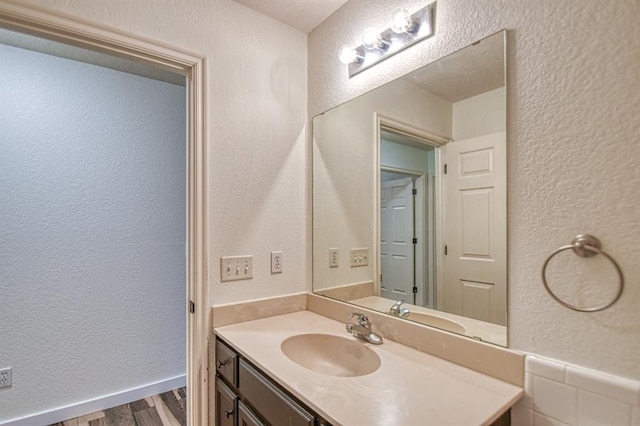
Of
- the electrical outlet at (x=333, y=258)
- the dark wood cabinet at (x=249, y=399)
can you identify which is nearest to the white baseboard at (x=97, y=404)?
the dark wood cabinet at (x=249, y=399)

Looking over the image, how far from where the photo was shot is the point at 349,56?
1454 mm

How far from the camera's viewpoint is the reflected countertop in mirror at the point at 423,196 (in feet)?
3.35

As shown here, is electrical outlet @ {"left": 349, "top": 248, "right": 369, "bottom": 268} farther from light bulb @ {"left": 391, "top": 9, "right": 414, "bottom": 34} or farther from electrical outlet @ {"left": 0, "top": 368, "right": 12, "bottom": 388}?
electrical outlet @ {"left": 0, "top": 368, "right": 12, "bottom": 388}

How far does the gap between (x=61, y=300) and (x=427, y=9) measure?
253 cm

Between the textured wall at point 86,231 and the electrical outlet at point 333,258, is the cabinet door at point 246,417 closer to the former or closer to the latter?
the electrical outlet at point 333,258

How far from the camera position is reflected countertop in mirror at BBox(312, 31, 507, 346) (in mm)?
1022

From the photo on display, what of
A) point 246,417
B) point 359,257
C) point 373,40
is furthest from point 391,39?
point 246,417

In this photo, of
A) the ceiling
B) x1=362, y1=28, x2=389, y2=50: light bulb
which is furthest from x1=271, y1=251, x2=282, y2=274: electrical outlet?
the ceiling

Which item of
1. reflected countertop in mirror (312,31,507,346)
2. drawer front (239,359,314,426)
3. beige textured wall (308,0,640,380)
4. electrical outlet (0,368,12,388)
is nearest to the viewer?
beige textured wall (308,0,640,380)

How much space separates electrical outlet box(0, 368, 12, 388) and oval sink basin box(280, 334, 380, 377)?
1.85 m

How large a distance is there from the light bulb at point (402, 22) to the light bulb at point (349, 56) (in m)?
0.25

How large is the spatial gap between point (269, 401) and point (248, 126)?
115 centimetres

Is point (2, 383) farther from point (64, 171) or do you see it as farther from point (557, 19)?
point (557, 19)

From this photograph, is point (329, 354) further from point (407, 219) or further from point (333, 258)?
point (407, 219)
